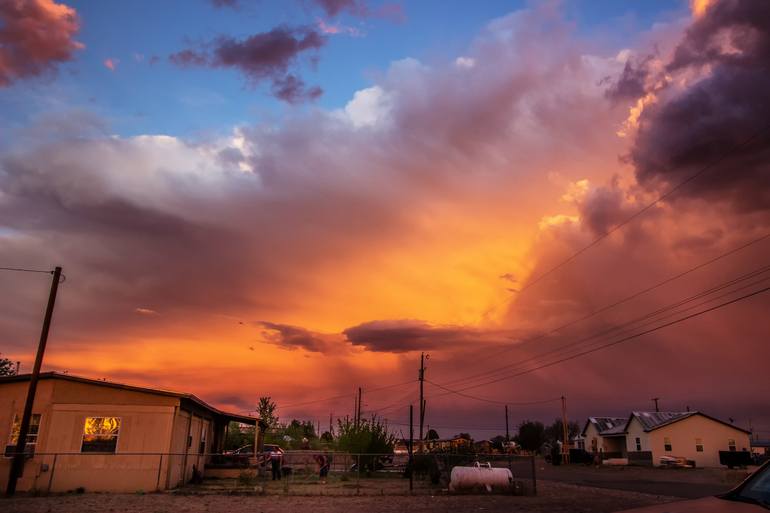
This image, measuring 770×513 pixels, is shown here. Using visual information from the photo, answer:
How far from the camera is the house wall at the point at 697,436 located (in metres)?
58.7

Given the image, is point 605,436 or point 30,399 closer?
point 30,399

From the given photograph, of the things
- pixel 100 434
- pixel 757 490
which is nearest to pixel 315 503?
pixel 100 434

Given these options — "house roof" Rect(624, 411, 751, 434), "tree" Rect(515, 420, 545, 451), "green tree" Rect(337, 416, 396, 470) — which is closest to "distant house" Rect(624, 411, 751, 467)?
"house roof" Rect(624, 411, 751, 434)

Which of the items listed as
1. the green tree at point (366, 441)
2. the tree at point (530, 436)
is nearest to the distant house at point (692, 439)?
the green tree at point (366, 441)

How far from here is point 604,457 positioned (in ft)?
219

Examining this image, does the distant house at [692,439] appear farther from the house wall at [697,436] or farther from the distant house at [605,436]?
the distant house at [605,436]

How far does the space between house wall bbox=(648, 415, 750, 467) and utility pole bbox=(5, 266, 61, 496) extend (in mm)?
57181

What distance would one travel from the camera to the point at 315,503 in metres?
21.2

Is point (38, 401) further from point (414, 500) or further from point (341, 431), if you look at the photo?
point (341, 431)

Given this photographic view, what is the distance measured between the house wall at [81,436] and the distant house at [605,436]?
56.1m

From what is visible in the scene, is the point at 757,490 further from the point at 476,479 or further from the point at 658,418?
the point at 658,418

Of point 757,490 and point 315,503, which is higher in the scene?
point 757,490

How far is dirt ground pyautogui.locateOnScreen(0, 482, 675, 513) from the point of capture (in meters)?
18.7

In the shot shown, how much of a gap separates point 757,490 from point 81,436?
27.1m
